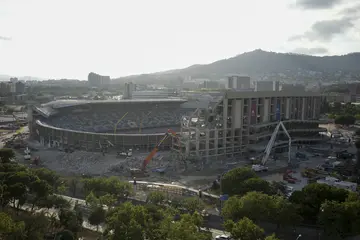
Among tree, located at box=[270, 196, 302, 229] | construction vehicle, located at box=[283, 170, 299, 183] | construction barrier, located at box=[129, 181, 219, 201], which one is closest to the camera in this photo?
tree, located at box=[270, 196, 302, 229]

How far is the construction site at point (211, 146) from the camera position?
1173 inches

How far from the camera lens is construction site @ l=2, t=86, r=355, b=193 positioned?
29797 mm

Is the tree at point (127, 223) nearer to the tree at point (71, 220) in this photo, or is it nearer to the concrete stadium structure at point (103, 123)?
the tree at point (71, 220)

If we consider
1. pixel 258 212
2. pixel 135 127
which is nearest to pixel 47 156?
pixel 135 127

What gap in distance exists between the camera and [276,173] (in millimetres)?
29781

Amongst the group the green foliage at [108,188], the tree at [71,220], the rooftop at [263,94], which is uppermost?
the rooftop at [263,94]

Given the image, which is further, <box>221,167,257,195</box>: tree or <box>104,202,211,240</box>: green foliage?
<box>221,167,257,195</box>: tree

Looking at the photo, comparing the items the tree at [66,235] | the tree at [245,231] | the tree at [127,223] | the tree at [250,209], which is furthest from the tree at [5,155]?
the tree at [245,231]

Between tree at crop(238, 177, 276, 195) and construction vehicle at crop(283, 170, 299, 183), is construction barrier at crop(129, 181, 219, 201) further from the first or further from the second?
construction vehicle at crop(283, 170, 299, 183)

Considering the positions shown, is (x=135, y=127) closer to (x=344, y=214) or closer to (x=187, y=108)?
(x=187, y=108)

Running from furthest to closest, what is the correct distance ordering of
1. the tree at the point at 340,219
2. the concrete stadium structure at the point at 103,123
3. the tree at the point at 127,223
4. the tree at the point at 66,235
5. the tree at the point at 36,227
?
1. the concrete stadium structure at the point at 103,123
2. the tree at the point at 340,219
3. the tree at the point at 66,235
4. the tree at the point at 36,227
5. the tree at the point at 127,223

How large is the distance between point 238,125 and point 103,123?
77.9 feet

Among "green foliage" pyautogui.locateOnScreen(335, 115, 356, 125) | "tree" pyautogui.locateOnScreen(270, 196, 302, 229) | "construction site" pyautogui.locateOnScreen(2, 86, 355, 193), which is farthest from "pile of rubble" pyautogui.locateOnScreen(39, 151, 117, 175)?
"green foliage" pyautogui.locateOnScreen(335, 115, 356, 125)

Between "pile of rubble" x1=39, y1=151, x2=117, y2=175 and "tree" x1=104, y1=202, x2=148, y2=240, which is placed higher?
"tree" x1=104, y1=202, x2=148, y2=240
